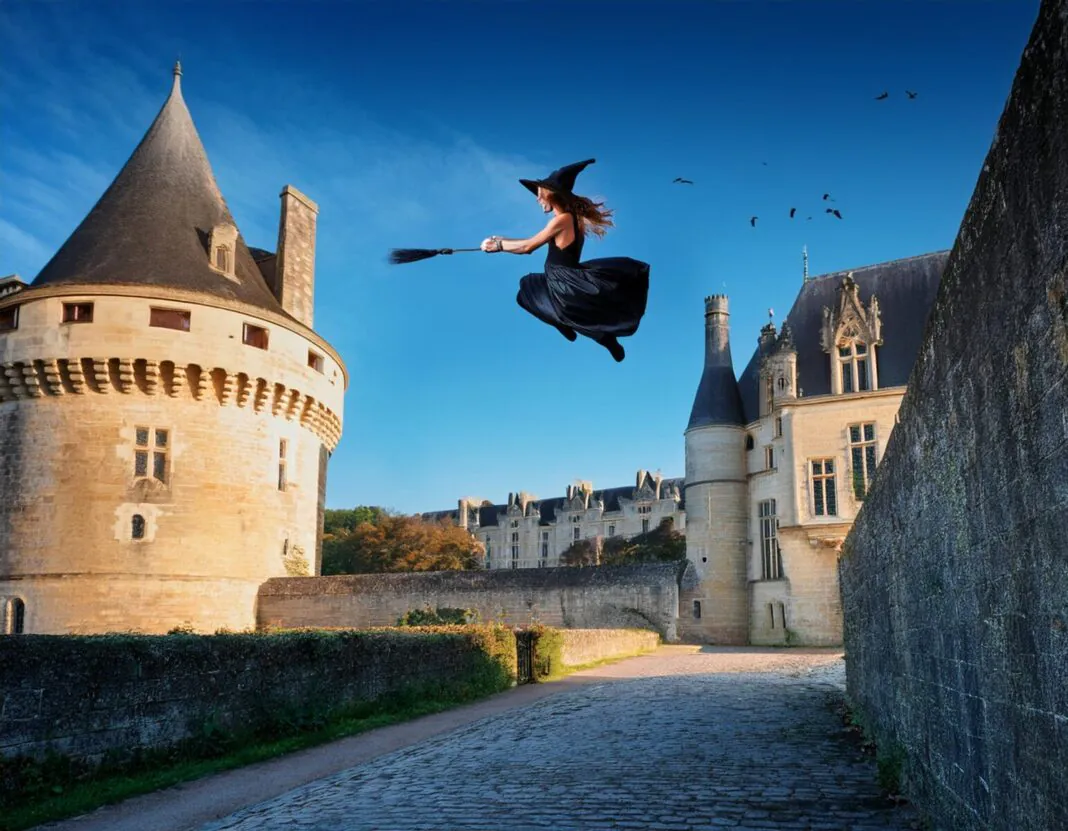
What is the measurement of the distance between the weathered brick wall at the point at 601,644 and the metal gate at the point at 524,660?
1.74 metres

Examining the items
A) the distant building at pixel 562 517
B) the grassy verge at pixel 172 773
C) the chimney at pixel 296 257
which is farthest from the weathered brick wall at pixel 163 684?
the distant building at pixel 562 517

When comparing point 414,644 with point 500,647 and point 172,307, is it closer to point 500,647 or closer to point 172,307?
point 500,647

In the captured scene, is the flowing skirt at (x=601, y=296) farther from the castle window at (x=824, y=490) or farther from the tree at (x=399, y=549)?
the tree at (x=399, y=549)

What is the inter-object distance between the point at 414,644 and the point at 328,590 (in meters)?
16.2

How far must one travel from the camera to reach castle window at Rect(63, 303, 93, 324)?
24375mm

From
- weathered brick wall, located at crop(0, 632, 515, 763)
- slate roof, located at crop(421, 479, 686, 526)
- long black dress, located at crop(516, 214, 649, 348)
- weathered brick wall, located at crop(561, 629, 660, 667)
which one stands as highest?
slate roof, located at crop(421, 479, 686, 526)

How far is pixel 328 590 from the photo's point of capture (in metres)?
27.9

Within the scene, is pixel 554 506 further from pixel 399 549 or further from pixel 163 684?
pixel 163 684

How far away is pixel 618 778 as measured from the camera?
23.1 feet

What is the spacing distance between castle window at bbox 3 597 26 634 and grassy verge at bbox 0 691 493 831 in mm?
16354

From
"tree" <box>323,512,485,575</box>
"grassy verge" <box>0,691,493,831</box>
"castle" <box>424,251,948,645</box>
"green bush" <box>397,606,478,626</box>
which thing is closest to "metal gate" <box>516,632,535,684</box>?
"grassy verge" <box>0,691,493,831</box>

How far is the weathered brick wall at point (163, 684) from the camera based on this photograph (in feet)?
23.0

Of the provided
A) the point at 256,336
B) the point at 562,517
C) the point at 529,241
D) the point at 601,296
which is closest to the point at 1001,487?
the point at 601,296

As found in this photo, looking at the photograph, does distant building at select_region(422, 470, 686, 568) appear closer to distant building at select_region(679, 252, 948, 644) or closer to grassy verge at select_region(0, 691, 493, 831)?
distant building at select_region(679, 252, 948, 644)
